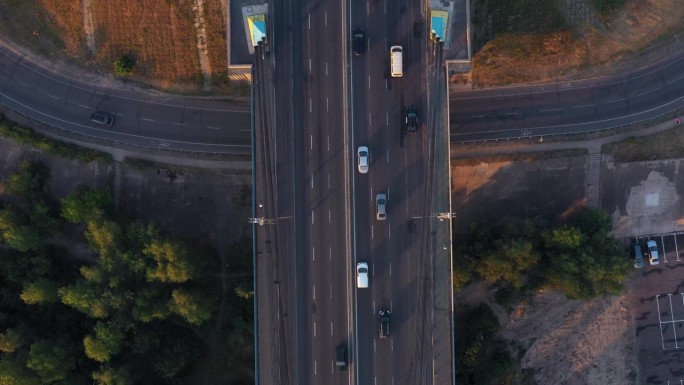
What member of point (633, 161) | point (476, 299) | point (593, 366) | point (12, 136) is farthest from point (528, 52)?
point (12, 136)

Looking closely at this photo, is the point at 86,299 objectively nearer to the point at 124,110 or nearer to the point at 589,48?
the point at 124,110

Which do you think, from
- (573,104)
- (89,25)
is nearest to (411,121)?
(573,104)

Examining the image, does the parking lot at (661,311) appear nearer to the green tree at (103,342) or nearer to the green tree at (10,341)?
the green tree at (103,342)

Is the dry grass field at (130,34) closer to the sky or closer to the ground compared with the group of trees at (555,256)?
closer to the sky

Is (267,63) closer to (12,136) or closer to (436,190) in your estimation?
(436,190)

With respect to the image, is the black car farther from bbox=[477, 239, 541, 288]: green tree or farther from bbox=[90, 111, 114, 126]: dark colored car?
bbox=[90, 111, 114, 126]: dark colored car

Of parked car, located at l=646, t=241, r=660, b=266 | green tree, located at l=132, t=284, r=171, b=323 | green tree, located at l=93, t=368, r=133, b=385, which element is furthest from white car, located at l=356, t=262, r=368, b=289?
parked car, located at l=646, t=241, r=660, b=266

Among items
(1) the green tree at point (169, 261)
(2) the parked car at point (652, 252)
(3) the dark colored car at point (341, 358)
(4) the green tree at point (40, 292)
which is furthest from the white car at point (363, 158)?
(2) the parked car at point (652, 252)

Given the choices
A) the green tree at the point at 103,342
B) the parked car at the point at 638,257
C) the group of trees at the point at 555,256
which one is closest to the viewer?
the green tree at the point at 103,342
